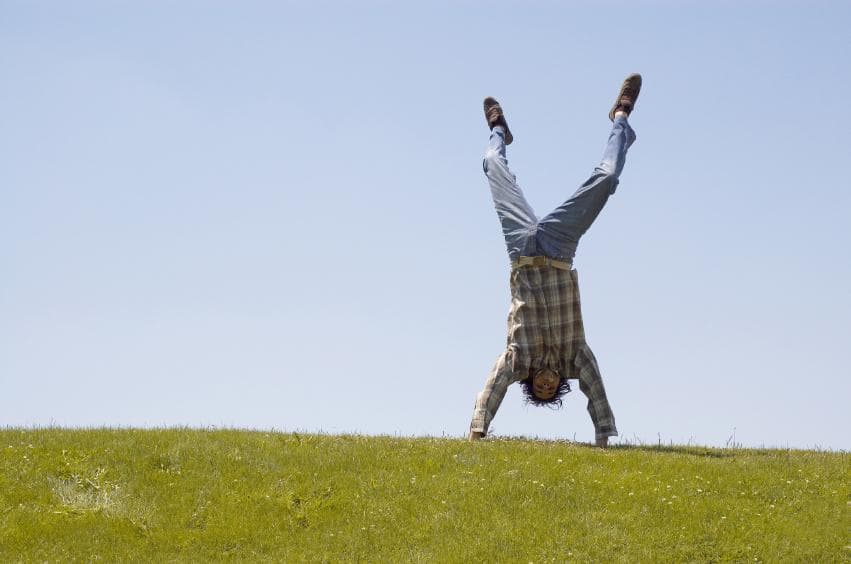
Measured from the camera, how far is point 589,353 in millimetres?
19562

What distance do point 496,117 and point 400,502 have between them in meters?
8.42

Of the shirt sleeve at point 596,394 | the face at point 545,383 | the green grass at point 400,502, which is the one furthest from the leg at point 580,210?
the green grass at point 400,502

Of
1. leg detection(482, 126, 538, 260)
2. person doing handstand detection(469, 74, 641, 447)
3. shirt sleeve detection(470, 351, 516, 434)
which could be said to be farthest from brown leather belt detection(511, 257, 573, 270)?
shirt sleeve detection(470, 351, 516, 434)

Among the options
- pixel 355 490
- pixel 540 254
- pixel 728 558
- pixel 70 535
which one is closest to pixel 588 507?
pixel 728 558

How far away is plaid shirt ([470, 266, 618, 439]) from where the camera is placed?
19.4 m

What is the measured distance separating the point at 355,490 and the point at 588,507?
3362 mm

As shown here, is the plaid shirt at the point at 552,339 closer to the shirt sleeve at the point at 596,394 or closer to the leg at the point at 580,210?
the shirt sleeve at the point at 596,394

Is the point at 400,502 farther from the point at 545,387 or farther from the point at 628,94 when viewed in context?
the point at 628,94

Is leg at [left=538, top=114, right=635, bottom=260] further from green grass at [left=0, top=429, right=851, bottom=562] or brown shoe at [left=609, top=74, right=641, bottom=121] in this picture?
green grass at [left=0, top=429, right=851, bottom=562]

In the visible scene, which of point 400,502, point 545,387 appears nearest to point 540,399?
point 545,387

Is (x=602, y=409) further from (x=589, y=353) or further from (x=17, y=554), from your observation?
(x=17, y=554)

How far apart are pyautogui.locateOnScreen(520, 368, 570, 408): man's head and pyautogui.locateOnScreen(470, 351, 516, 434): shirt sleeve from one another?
40cm

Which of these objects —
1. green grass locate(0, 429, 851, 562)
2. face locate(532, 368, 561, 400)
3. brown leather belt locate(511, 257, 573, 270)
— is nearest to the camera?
green grass locate(0, 429, 851, 562)

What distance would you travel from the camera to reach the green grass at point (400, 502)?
14844 mm
